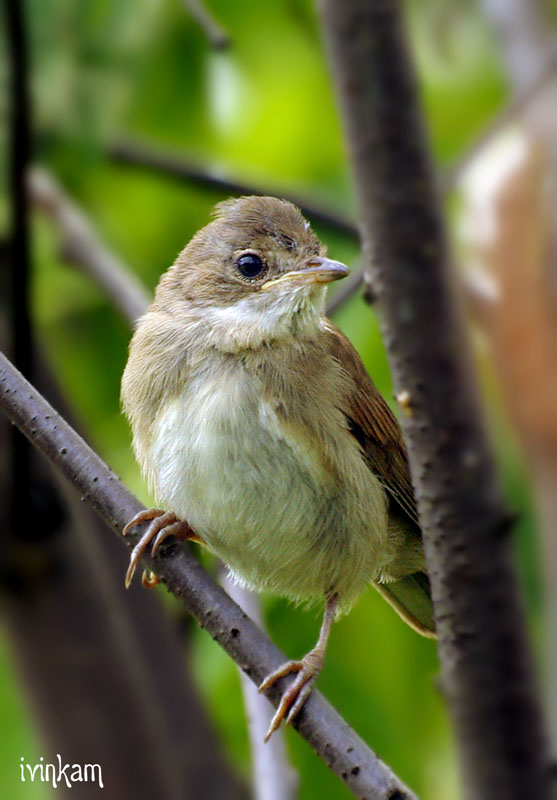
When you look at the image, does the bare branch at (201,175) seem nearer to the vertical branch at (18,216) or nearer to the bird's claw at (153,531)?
the vertical branch at (18,216)

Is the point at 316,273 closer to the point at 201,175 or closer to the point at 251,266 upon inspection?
the point at 251,266

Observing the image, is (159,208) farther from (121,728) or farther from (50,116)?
(121,728)

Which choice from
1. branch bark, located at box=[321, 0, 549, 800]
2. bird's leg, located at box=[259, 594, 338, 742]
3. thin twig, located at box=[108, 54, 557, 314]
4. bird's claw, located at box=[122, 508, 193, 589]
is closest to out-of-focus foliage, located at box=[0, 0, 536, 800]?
thin twig, located at box=[108, 54, 557, 314]

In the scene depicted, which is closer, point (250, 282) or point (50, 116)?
point (250, 282)

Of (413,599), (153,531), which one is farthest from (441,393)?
(413,599)

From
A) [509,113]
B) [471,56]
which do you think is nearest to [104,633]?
[509,113]
